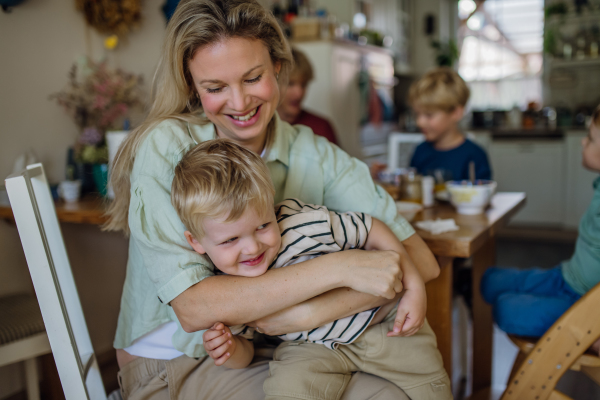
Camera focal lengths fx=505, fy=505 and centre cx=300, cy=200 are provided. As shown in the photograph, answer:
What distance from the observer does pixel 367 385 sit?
1.04 metres

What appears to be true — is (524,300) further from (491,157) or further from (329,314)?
(491,157)

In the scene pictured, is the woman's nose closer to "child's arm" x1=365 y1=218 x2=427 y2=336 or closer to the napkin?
"child's arm" x1=365 y1=218 x2=427 y2=336

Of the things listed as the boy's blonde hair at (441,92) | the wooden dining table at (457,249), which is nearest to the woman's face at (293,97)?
the boy's blonde hair at (441,92)

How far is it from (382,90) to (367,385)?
4657mm

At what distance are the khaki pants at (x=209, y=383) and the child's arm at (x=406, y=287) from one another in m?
0.12

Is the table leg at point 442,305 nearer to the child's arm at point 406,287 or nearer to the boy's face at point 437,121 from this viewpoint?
the child's arm at point 406,287

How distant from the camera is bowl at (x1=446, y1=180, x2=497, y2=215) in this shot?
1.66m

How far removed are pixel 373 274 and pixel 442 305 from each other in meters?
0.47

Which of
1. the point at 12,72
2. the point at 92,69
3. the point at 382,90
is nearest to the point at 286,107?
the point at 92,69

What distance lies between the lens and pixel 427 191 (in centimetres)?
184

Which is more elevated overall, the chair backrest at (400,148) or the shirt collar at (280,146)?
the shirt collar at (280,146)

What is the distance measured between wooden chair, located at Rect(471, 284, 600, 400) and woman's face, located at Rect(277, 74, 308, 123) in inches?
71.4

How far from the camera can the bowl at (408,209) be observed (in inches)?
64.3

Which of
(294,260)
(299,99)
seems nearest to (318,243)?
(294,260)
